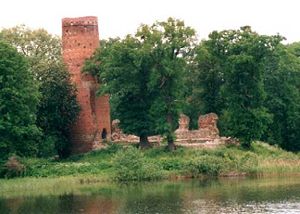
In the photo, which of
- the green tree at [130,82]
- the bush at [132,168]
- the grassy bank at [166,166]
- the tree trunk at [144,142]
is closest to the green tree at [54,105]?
the green tree at [130,82]

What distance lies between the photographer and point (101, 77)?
2114 inches

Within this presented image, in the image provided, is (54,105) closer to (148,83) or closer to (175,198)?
(148,83)

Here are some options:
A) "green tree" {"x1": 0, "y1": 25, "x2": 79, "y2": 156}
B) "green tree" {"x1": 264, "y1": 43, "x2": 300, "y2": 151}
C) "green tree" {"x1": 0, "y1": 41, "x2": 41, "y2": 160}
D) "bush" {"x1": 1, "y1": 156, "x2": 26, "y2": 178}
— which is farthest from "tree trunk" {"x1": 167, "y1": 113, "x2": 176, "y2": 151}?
"bush" {"x1": 1, "y1": 156, "x2": 26, "y2": 178}

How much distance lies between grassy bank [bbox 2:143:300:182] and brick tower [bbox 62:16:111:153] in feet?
19.5

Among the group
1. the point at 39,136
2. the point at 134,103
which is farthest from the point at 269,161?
the point at 39,136

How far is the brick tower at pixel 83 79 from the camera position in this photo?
56031 mm

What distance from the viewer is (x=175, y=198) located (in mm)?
38094

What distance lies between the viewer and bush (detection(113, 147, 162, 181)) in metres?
46.0

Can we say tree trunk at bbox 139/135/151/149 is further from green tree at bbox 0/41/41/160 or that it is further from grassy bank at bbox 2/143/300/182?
green tree at bbox 0/41/41/160

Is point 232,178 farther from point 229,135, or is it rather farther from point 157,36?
point 157,36

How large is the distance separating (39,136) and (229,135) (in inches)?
493

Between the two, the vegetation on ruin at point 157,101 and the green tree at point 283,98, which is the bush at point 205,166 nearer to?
the vegetation on ruin at point 157,101

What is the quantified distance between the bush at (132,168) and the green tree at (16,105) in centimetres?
551

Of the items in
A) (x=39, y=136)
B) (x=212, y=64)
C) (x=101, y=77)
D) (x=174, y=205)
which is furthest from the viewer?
(x=212, y=64)
